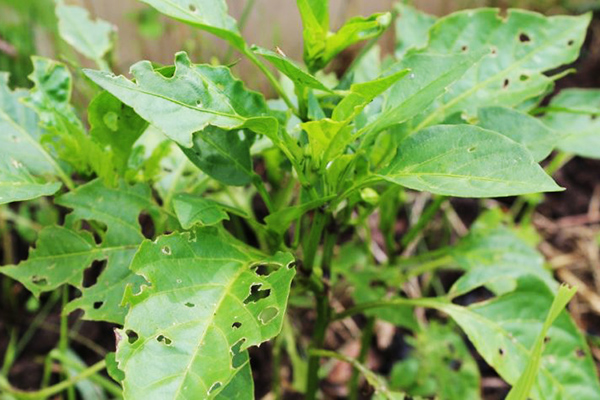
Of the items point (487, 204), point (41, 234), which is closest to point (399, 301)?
point (41, 234)

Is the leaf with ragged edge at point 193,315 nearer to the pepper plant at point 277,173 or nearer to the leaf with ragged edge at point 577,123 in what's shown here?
the pepper plant at point 277,173

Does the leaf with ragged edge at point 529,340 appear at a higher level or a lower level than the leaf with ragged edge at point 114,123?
lower

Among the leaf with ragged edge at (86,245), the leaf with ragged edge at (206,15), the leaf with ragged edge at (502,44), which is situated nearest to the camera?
the leaf with ragged edge at (206,15)

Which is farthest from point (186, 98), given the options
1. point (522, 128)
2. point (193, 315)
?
point (522, 128)

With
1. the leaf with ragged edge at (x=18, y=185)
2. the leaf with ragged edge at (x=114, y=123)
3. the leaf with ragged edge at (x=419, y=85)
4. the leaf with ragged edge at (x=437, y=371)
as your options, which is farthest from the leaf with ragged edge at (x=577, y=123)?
the leaf with ragged edge at (x=18, y=185)

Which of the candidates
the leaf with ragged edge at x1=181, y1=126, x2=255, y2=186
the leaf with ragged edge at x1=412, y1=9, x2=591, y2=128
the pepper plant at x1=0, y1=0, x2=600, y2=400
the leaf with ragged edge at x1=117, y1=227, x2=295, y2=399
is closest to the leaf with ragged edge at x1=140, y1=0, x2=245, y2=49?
the pepper plant at x1=0, y1=0, x2=600, y2=400

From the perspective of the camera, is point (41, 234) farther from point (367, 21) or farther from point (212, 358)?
point (367, 21)

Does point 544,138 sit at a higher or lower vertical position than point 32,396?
higher

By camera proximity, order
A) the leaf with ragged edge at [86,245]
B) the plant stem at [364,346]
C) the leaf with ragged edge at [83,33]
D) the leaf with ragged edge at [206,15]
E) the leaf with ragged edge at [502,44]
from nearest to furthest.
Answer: the leaf with ragged edge at [206,15] → the leaf with ragged edge at [86,245] → the leaf with ragged edge at [502,44] → the leaf with ragged edge at [83,33] → the plant stem at [364,346]
